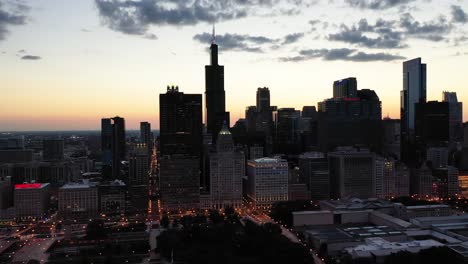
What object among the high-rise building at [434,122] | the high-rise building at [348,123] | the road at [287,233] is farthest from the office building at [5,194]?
the high-rise building at [434,122]

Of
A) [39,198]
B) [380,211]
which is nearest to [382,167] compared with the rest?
[380,211]

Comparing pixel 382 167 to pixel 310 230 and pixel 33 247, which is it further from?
pixel 33 247

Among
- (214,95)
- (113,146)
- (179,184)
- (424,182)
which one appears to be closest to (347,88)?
(214,95)

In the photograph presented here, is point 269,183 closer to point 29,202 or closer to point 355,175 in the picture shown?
point 355,175

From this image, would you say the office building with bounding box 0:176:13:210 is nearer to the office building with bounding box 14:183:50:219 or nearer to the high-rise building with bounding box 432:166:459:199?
the office building with bounding box 14:183:50:219

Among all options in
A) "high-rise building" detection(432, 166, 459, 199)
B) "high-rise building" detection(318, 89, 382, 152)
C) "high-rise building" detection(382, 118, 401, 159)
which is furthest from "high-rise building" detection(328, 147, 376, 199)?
"high-rise building" detection(382, 118, 401, 159)

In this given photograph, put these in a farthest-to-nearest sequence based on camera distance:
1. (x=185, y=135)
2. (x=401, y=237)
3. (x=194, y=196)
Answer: (x=185, y=135)
(x=194, y=196)
(x=401, y=237)
